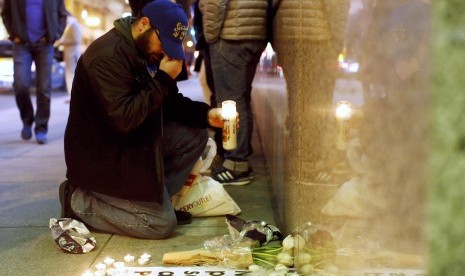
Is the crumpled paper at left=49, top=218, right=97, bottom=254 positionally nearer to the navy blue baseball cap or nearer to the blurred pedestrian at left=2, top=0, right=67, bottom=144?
the navy blue baseball cap

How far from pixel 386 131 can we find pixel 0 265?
97.0 inches

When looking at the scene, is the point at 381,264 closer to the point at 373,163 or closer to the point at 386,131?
the point at 373,163

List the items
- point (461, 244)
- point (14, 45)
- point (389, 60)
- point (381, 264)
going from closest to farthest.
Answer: point (461, 244) → point (389, 60) → point (381, 264) → point (14, 45)

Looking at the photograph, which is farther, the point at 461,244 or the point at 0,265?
the point at 0,265

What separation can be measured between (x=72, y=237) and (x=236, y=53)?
2.01 m

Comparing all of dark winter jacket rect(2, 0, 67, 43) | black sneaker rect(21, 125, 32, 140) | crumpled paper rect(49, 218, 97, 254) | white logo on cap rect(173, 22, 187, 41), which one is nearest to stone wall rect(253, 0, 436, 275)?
white logo on cap rect(173, 22, 187, 41)

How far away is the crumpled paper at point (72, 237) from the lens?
3488mm

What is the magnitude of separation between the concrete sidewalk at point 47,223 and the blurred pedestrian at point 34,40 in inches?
31.2

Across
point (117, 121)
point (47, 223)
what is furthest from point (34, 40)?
point (117, 121)

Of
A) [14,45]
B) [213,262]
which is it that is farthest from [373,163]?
[14,45]

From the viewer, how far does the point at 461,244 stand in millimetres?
803

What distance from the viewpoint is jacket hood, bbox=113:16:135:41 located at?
A: 361 cm

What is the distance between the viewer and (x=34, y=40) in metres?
7.19

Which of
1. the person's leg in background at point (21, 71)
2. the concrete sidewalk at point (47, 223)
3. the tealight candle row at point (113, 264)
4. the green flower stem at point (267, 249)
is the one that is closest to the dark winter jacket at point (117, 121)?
the concrete sidewalk at point (47, 223)
